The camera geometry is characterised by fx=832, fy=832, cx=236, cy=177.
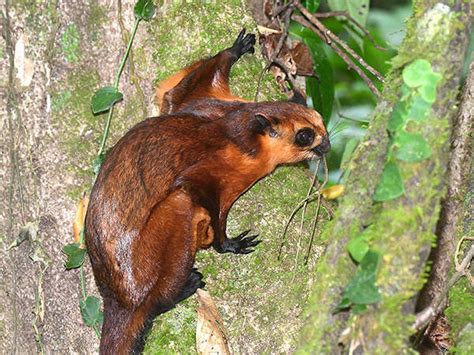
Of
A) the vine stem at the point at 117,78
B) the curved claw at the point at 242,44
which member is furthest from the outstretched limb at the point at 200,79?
the vine stem at the point at 117,78

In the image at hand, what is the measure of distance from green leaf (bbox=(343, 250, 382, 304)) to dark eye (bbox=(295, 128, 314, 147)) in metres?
2.18

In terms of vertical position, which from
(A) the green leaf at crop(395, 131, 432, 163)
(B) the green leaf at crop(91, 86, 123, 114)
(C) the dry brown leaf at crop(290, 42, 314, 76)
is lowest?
(C) the dry brown leaf at crop(290, 42, 314, 76)

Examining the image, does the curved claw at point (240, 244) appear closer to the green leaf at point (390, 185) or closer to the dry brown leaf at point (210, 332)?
the dry brown leaf at point (210, 332)

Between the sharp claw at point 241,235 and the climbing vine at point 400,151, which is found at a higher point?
the climbing vine at point 400,151

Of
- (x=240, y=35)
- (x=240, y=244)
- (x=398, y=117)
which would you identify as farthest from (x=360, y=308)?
(x=240, y=35)

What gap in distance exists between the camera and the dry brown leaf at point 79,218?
4.73 metres

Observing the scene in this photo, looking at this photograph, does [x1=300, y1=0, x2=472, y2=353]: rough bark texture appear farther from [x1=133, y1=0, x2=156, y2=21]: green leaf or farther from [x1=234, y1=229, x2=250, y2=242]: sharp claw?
[x1=133, y1=0, x2=156, y2=21]: green leaf

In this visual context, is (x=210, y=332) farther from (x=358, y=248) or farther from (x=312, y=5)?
(x=312, y=5)

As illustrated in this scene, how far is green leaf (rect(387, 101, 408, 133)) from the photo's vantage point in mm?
2865

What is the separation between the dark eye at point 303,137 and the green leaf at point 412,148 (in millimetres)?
2158

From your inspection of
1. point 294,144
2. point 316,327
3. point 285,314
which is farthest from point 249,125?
point 316,327

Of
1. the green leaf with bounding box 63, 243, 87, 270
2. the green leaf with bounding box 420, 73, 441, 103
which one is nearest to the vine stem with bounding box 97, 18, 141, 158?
the green leaf with bounding box 63, 243, 87, 270

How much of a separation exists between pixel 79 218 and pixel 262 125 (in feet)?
3.88

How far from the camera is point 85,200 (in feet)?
15.7
